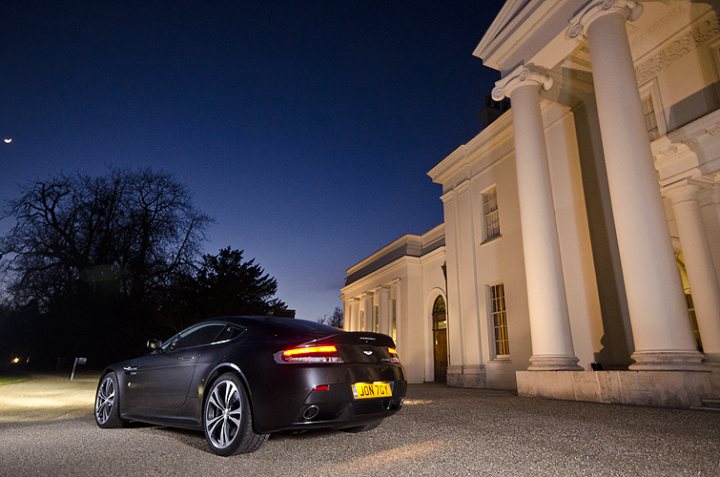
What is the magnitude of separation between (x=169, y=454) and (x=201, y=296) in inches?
846

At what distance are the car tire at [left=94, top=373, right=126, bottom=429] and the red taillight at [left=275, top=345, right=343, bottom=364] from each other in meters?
3.03

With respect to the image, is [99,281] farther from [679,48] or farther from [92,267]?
[679,48]

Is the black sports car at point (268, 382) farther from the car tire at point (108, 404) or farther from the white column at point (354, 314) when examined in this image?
the white column at point (354, 314)

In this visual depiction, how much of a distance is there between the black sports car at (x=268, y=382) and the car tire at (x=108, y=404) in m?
0.67

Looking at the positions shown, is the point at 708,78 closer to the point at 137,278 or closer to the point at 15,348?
the point at 137,278

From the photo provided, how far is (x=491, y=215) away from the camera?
15250 mm

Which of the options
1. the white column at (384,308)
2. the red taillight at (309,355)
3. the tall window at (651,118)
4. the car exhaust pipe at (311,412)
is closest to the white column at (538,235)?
the tall window at (651,118)

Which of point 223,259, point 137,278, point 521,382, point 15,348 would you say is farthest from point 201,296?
point 521,382

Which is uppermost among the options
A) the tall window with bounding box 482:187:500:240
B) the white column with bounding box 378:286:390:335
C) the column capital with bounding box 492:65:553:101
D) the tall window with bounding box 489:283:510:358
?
the column capital with bounding box 492:65:553:101

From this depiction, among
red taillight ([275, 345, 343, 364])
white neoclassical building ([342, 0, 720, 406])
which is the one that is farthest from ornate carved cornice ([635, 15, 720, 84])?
red taillight ([275, 345, 343, 364])

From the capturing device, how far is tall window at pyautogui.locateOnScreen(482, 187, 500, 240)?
1498cm

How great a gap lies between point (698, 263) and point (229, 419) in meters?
9.87

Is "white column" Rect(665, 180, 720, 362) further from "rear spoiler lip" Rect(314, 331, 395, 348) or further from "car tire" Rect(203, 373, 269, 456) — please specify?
"car tire" Rect(203, 373, 269, 456)

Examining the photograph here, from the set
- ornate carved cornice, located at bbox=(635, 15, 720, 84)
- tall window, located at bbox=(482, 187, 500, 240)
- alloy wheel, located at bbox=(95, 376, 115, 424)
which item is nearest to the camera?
alloy wheel, located at bbox=(95, 376, 115, 424)
